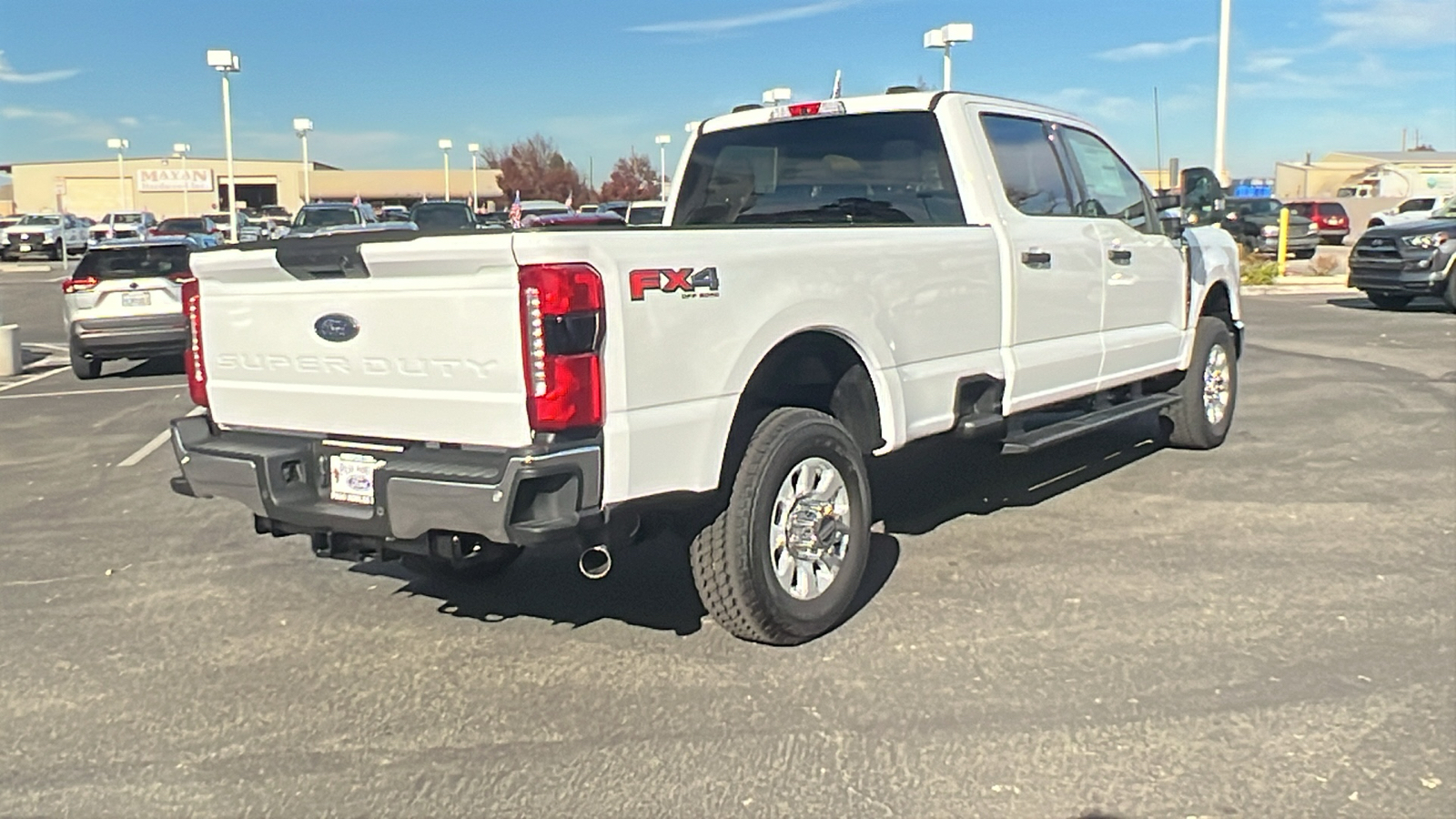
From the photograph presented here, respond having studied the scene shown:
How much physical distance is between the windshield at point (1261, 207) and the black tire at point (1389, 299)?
53.9 feet

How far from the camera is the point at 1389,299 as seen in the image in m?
18.8

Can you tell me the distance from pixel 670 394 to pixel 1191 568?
2.79m

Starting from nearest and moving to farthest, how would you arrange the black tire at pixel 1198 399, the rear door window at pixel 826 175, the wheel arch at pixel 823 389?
the wheel arch at pixel 823 389
the rear door window at pixel 826 175
the black tire at pixel 1198 399

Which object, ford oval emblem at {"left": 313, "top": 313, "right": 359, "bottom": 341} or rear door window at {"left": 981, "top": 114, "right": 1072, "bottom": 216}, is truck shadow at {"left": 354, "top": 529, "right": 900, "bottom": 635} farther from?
rear door window at {"left": 981, "top": 114, "right": 1072, "bottom": 216}

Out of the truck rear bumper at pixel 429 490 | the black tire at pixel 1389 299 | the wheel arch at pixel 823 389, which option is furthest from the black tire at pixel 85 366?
the black tire at pixel 1389 299

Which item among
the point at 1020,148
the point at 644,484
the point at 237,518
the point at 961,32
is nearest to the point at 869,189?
the point at 1020,148

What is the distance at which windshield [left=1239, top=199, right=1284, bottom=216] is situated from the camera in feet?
114

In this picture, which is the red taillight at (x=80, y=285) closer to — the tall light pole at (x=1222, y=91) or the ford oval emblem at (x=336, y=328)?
the ford oval emblem at (x=336, y=328)

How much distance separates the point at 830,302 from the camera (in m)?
4.80

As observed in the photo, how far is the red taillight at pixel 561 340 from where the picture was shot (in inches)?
150

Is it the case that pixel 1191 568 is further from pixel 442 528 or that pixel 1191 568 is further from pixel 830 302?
pixel 442 528

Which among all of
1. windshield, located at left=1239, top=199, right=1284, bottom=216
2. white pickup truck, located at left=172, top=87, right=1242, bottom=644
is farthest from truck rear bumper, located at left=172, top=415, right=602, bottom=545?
windshield, located at left=1239, top=199, right=1284, bottom=216

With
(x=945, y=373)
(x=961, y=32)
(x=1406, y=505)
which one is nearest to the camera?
(x=945, y=373)

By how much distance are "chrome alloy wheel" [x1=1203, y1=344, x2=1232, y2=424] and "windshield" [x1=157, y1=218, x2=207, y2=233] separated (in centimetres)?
3768
